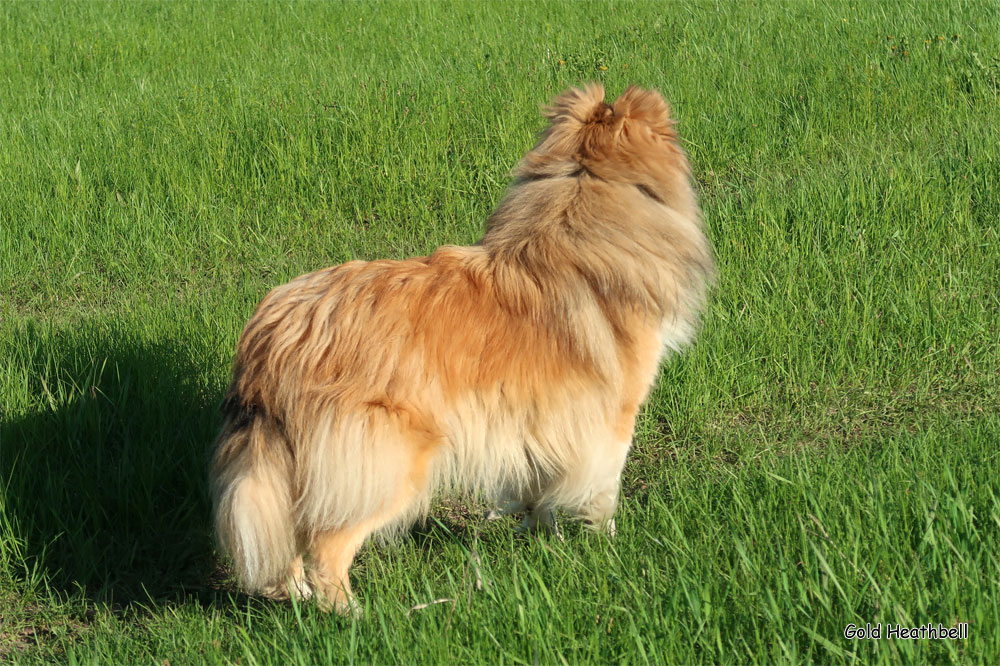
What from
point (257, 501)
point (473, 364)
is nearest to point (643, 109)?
point (473, 364)

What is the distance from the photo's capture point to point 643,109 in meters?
3.35

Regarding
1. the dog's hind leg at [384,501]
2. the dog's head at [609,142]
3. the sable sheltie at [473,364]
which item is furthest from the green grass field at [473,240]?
the dog's head at [609,142]

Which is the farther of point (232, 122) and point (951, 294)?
point (232, 122)

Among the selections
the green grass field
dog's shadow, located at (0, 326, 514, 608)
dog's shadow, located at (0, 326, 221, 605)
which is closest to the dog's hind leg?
the green grass field

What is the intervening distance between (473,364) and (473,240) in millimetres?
2818

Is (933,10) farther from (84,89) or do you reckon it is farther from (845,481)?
(84,89)

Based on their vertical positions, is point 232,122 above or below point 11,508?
above

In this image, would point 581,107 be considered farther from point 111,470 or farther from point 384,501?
point 111,470

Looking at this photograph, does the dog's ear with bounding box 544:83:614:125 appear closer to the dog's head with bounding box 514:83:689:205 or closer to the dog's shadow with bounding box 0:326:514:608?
the dog's head with bounding box 514:83:689:205

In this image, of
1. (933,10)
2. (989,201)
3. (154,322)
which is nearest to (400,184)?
(154,322)

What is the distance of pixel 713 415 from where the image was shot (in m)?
4.14

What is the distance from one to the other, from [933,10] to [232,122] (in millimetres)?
6018

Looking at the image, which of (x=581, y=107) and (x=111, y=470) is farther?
(x=111, y=470)

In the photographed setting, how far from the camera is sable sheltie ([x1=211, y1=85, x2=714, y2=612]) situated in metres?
2.73
